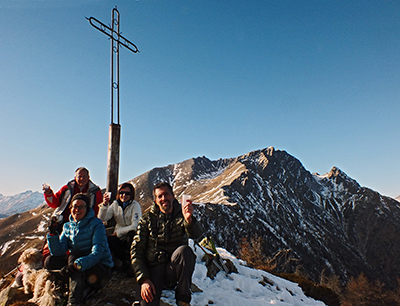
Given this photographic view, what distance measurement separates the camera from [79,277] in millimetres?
4508

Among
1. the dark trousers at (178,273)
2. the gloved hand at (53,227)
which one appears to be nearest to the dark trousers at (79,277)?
the gloved hand at (53,227)

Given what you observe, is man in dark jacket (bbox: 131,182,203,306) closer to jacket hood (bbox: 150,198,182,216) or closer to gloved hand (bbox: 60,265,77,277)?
jacket hood (bbox: 150,198,182,216)

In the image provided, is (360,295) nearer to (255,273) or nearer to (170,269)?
(255,273)

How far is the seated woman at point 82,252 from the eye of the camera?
4516mm

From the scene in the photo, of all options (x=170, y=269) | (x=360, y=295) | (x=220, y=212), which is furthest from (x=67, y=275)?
(x=220, y=212)

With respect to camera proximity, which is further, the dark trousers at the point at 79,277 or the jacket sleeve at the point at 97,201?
the jacket sleeve at the point at 97,201

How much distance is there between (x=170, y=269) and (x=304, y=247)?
14190cm

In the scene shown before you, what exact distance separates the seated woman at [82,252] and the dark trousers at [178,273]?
3.34 feet

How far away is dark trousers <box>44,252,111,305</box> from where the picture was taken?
4441 millimetres

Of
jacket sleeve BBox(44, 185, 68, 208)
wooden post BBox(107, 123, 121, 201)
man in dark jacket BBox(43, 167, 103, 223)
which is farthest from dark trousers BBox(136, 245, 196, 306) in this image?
wooden post BBox(107, 123, 121, 201)

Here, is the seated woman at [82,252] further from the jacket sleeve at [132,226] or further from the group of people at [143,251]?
the jacket sleeve at [132,226]

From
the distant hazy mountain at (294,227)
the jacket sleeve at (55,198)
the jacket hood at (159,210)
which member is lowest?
the distant hazy mountain at (294,227)

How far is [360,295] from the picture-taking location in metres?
57.5

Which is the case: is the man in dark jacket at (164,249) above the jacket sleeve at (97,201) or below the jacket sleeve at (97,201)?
below
